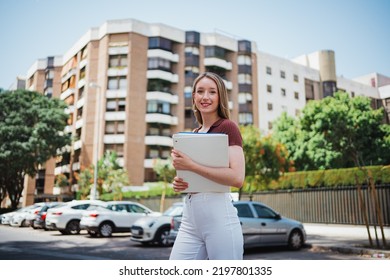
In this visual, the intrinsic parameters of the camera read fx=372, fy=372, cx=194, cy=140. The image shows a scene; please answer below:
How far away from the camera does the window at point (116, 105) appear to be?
963 inches

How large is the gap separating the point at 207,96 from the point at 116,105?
23.3 m

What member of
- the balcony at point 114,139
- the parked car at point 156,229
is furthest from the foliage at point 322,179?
the balcony at point 114,139

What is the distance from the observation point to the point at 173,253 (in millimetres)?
2139

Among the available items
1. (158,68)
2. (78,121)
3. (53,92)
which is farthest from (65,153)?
(158,68)

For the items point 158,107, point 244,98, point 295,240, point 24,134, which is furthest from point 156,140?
point 24,134

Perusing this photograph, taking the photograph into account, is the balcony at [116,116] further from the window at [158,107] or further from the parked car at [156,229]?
the parked car at [156,229]

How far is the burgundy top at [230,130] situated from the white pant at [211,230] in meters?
0.30

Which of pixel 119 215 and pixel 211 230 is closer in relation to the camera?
pixel 211 230

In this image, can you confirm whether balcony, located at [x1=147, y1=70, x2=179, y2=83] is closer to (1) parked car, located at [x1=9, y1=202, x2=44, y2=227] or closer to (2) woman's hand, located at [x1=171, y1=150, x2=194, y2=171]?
(1) parked car, located at [x1=9, y1=202, x2=44, y2=227]

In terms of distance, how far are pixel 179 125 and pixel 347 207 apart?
20101mm

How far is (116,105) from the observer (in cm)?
2481

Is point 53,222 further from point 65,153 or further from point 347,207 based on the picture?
point 347,207

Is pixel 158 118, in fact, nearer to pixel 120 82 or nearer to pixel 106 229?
pixel 120 82
